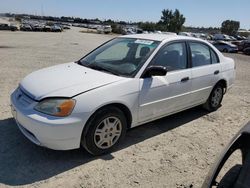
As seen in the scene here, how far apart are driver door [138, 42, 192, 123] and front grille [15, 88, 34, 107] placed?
150 centimetres

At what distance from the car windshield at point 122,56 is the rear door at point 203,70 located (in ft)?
3.25

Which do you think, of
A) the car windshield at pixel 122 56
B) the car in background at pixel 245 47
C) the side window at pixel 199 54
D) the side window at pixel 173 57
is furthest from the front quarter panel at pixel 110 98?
the car in background at pixel 245 47

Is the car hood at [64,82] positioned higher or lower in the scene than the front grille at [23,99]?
higher

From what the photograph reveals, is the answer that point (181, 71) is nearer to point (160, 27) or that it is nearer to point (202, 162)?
point (202, 162)

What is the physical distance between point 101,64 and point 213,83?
2.36 m

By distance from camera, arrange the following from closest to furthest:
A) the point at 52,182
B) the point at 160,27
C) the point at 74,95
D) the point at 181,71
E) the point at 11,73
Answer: the point at 52,182 → the point at 74,95 → the point at 181,71 → the point at 11,73 → the point at 160,27

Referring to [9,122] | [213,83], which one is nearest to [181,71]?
[213,83]

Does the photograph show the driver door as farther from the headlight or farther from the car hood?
the headlight

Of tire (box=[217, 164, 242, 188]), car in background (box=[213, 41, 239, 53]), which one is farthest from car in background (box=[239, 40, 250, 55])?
tire (box=[217, 164, 242, 188])

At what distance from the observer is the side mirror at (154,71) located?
A: 395 cm

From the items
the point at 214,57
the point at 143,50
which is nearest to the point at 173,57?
the point at 143,50

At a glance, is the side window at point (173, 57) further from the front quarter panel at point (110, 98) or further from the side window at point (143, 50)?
the front quarter panel at point (110, 98)

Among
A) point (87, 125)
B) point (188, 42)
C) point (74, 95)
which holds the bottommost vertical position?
point (87, 125)

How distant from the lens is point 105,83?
11.9ft
